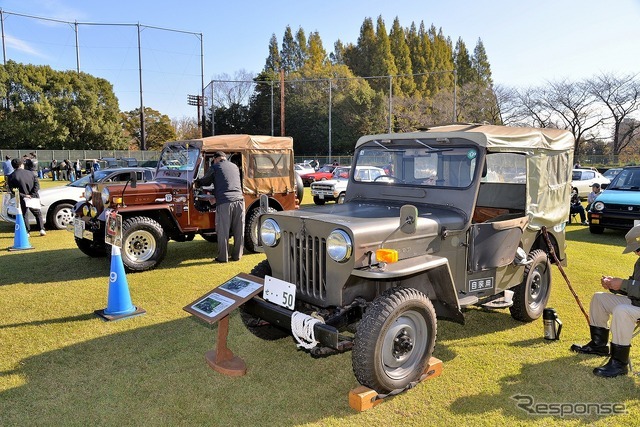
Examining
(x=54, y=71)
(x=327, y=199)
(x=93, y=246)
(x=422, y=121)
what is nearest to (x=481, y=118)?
(x=422, y=121)

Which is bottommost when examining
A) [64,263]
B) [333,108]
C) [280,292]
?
[64,263]

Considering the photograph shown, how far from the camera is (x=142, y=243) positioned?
24.6 ft

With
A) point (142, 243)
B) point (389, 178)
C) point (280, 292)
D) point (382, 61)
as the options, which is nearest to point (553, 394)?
point (280, 292)

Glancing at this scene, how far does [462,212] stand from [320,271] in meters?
1.49

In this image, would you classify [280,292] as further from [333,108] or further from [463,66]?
[463,66]

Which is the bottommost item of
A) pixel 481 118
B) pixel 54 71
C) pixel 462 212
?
pixel 462 212

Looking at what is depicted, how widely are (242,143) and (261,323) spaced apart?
4.90 meters

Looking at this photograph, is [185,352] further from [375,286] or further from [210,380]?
[375,286]

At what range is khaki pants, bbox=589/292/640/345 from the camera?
3.81 metres

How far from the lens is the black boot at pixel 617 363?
393 centimetres

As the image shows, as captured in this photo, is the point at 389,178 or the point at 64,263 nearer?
the point at 389,178

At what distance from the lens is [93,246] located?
27.1 ft

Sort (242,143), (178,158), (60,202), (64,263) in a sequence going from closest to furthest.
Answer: (64,263), (178,158), (242,143), (60,202)

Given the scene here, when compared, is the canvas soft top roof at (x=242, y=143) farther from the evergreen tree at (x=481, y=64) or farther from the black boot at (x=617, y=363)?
the evergreen tree at (x=481, y=64)
